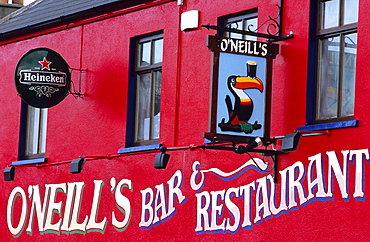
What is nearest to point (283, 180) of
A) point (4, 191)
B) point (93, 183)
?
point (93, 183)

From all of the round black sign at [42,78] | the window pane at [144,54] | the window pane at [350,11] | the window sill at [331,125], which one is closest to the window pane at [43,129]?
the round black sign at [42,78]

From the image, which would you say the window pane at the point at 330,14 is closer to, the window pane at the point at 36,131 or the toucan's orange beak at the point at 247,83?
the toucan's orange beak at the point at 247,83

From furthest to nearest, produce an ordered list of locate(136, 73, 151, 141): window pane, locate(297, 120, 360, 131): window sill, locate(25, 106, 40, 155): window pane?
locate(25, 106, 40, 155): window pane
locate(136, 73, 151, 141): window pane
locate(297, 120, 360, 131): window sill

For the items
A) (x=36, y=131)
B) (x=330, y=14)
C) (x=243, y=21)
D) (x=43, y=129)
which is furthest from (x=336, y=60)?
(x=36, y=131)

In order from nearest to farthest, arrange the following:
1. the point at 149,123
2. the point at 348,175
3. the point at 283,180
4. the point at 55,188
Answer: the point at 348,175 → the point at 283,180 → the point at 149,123 → the point at 55,188

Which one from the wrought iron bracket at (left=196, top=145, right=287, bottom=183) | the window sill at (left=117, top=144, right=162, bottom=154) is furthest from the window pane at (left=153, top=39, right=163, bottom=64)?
the wrought iron bracket at (left=196, top=145, right=287, bottom=183)

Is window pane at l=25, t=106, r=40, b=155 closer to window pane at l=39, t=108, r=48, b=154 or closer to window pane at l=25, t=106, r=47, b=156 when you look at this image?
window pane at l=25, t=106, r=47, b=156

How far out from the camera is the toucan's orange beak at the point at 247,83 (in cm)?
1132

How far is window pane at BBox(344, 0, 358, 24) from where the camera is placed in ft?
36.6

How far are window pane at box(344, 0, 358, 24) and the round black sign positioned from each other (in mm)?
5617

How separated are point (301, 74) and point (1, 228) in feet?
25.1

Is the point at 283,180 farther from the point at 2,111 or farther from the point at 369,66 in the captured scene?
the point at 2,111

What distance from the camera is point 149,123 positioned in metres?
14.4

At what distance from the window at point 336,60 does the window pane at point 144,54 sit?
12.1 feet
